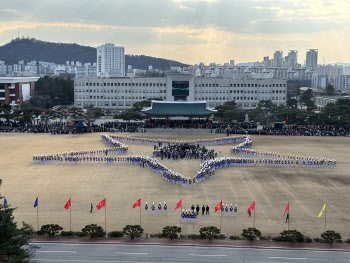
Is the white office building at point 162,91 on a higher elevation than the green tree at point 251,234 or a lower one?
higher

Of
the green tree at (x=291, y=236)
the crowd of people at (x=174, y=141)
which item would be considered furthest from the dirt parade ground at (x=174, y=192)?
the crowd of people at (x=174, y=141)

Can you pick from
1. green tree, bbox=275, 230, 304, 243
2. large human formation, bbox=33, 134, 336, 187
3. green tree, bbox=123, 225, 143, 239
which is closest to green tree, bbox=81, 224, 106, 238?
green tree, bbox=123, 225, 143, 239

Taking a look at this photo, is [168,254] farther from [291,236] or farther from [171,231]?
[291,236]

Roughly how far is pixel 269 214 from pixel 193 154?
21049 millimetres

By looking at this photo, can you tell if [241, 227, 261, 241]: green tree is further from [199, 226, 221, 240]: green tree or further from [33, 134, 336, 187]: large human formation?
[33, 134, 336, 187]: large human formation

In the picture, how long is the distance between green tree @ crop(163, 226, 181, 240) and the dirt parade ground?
126 centimetres

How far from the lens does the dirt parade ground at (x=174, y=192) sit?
28.1 meters

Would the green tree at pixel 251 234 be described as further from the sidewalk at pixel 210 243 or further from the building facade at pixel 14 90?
the building facade at pixel 14 90

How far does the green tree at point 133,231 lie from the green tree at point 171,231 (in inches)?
56.6

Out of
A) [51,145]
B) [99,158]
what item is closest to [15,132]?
[51,145]

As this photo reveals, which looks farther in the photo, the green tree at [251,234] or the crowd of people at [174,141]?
the crowd of people at [174,141]

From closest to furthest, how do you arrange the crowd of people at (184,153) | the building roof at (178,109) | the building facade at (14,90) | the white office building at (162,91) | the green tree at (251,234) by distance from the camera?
the green tree at (251,234)
the crowd of people at (184,153)
the building roof at (178,109)
the building facade at (14,90)
the white office building at (162,91)

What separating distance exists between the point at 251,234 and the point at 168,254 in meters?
5.21

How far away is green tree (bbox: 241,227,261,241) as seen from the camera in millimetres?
24875
